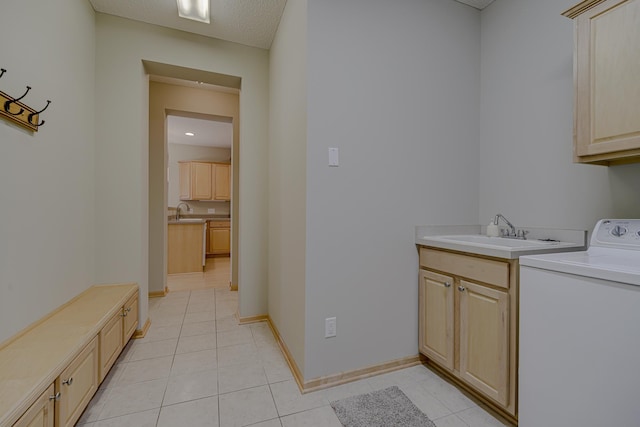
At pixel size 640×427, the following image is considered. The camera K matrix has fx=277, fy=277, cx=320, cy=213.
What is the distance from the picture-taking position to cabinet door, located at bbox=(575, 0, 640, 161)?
3.98 ft

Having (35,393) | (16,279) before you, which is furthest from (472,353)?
(16,279)

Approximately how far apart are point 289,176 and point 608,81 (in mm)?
1781

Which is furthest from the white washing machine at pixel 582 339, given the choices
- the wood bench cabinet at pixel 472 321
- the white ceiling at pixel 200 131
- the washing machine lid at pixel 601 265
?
the white ceiling at pixel 200 131

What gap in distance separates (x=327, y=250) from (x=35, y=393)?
4.52ft

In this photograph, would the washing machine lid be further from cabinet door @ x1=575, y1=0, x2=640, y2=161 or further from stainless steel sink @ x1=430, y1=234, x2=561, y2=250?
cabinet door @ x1=575, y1=0, x2=640, y2=161

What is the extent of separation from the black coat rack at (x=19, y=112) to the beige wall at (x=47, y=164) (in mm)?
39

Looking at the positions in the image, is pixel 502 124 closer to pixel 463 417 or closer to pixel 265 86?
pixel 463 417

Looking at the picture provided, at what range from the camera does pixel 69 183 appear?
6.30ft

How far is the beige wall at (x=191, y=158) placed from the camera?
6691mm

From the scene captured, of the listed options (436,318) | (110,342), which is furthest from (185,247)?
(436,318)

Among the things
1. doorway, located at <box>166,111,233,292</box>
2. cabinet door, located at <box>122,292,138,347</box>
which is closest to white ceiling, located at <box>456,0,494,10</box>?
cabinet door, located at <box>122,292,138,347</box>

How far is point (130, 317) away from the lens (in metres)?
2.17

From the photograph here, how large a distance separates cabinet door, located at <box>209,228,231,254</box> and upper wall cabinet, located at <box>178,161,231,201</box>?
31.1 inches

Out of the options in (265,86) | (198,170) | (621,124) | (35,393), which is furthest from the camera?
(198,170)
